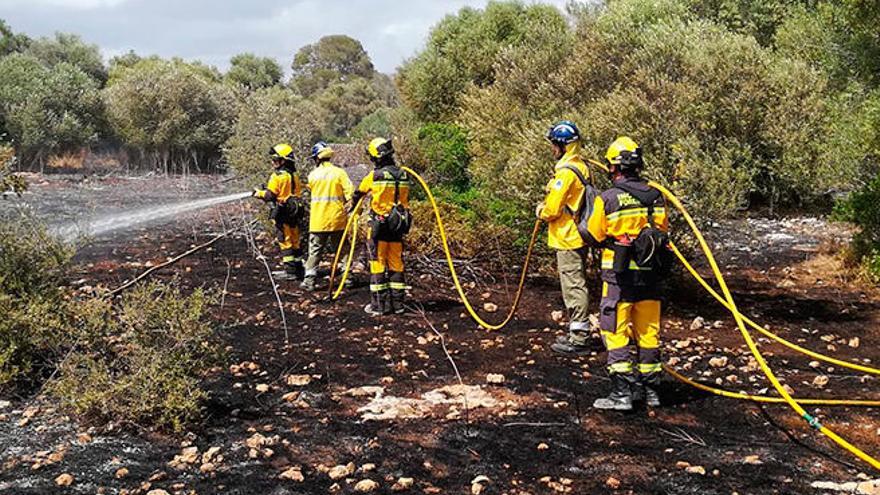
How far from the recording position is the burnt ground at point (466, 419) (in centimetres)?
448

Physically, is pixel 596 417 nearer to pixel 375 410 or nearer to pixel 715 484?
pixel 715 484

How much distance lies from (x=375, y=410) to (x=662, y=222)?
8.62ft

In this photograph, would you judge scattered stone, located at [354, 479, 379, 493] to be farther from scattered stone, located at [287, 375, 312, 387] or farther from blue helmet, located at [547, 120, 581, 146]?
blue helmet, located at [547, 120, 581, 146]

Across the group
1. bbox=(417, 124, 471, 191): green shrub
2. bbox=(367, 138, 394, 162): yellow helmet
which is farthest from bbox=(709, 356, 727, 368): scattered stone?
bbox=(417, 124, 471, 191): green shrub

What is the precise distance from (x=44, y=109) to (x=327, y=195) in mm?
18819

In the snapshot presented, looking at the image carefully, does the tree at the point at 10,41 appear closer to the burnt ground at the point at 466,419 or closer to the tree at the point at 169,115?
the tree at the point at 169,115

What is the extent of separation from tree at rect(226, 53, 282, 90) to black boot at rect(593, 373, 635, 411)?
4554cm

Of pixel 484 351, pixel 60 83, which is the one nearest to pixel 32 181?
pixel 60 83

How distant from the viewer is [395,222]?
328 inches

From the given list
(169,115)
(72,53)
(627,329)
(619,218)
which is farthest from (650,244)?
(72,53)

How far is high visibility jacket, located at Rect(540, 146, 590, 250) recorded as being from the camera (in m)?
6.84

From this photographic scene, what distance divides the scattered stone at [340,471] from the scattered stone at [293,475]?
0.17m

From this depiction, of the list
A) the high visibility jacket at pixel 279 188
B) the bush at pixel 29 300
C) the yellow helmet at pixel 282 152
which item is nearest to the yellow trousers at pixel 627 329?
the bush at pixel 29 300

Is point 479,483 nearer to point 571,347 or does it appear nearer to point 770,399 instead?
point 770,399
